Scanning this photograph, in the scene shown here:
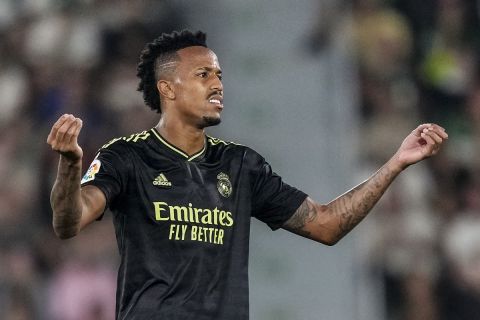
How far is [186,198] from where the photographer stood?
4770 mm

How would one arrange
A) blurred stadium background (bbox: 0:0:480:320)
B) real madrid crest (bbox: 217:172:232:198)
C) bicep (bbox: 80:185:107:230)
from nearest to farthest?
bicep (bbox: 80:185:107:230) → real madrid crest (bbox: 217:172:232:198) → blurred stadium background (bbox: 0:0:480:320)

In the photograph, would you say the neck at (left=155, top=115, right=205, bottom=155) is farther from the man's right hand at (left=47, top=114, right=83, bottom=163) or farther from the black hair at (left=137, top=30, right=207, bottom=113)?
the man's right hand at (left=47, top=114, right=83, bottom=163)

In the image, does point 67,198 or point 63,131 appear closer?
point 63,131

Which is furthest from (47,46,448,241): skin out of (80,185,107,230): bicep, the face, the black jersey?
(80,185,107,230): bicep

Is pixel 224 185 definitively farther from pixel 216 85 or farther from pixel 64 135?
pixel 64 135

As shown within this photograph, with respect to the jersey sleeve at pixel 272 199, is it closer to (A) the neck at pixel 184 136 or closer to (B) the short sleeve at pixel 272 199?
(B) the short sleeve at pixel 272 199

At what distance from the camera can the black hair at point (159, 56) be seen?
16.8ft

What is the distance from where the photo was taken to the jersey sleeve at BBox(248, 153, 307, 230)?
5070 mm

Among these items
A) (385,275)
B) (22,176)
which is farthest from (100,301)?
(385,275)

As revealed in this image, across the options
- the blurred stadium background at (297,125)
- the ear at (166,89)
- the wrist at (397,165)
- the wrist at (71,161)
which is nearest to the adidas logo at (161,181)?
the ear at (166,89)

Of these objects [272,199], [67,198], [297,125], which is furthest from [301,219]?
[297,125]

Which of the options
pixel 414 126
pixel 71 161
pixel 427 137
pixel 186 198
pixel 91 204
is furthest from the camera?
pixel 414 126

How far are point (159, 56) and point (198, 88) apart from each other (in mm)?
301

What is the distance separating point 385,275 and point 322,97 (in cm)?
150
